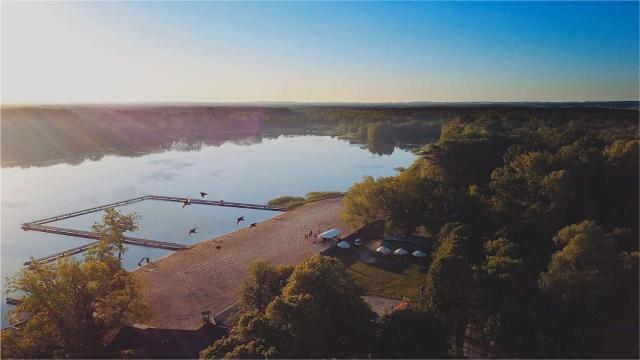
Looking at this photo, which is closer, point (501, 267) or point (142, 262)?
point (501, 267)

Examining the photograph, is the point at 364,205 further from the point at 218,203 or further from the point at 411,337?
the point at 218,203

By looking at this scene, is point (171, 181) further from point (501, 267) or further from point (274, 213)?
point (501, 267)

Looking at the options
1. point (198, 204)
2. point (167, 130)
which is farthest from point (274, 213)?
point (167, 130)

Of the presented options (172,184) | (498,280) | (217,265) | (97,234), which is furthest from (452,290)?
(172,184)

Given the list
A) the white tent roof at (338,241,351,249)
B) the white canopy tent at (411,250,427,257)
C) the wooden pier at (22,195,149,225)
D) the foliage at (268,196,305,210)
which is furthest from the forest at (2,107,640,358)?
the foliage at (268,196,305,210)

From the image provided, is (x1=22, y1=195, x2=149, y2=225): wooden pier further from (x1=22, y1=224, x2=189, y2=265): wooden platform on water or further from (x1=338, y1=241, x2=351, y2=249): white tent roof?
(x1=338, y1=241, x2=351, y2=249): white tent roof
